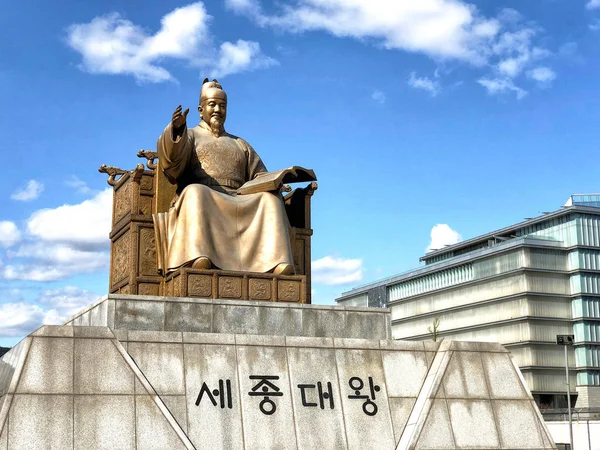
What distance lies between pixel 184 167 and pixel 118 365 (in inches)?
139

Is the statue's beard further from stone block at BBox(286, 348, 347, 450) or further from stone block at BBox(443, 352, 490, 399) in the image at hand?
stone block at BBox(443, 352, 490, 399)

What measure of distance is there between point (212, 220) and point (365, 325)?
2.33m

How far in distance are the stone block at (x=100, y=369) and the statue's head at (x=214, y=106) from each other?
4.32 m

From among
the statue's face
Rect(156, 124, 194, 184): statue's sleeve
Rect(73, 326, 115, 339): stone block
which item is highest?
the statue's face

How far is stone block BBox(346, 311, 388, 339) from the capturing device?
1052 cm

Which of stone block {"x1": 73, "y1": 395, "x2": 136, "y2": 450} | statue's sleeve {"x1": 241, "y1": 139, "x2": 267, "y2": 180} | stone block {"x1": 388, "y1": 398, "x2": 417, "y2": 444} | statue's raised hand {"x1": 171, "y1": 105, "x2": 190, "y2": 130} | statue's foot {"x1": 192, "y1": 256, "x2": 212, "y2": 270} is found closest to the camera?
stone block {"x1": 73, "y1": 395, "x2": 136, "y2": 450}

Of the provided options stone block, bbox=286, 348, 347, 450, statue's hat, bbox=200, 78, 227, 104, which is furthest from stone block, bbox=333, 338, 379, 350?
statue's hat, bbox=200, 78, 227, 104

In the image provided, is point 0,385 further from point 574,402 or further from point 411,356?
point 574,402

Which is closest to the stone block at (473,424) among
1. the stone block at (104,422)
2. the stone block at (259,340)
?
the stone block at (259,340)

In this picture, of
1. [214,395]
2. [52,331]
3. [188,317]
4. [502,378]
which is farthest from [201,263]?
[502,378]

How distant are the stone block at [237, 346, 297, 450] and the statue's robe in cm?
159

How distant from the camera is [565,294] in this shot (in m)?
49.3

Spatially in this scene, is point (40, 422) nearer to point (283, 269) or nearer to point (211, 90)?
point (283, 269)

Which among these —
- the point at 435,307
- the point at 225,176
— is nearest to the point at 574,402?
the point at 435,307
